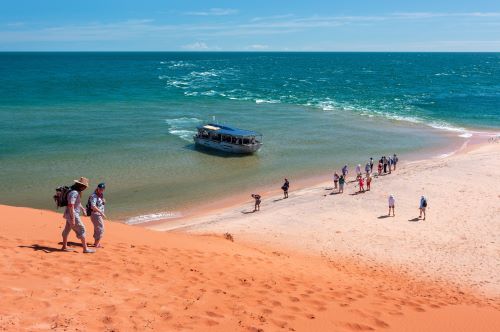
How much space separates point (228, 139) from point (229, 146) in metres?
0.76

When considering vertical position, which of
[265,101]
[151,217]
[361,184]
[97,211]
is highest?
[265,101]

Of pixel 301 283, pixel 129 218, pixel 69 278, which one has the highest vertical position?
pixel 69 278

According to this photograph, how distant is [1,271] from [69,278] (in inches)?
48.8

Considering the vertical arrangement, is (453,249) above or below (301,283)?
below

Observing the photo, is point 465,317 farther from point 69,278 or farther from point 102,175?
point 102,175

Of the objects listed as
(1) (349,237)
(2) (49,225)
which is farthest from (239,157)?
(2) (49,225)

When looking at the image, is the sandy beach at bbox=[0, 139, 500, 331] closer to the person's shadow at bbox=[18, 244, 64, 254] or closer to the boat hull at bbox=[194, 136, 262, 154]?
the person's shadow at bbox=[18, 244, 64, 254]

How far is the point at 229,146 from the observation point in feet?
127

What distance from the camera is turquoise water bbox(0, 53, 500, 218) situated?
29594 millimetres

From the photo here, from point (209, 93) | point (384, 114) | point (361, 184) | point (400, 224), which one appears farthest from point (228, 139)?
point (209, 93)

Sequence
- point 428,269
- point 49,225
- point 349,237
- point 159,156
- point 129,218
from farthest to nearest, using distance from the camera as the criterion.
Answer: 1. point 159,156
2. point 129,218
3. point 349,237
4. point 428,269
5. point 49,225

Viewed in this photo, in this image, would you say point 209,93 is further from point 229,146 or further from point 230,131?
point 229,146

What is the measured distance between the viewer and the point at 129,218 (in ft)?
76.8

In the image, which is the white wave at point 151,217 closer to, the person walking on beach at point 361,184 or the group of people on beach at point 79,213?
the person walking on beach at point 361,184
